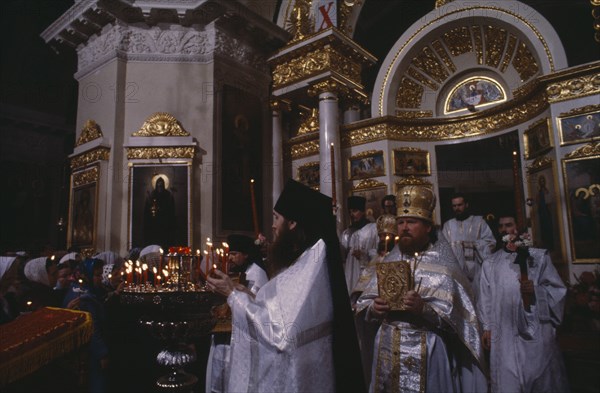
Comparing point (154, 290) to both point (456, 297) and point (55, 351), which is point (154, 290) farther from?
point (456, 297)

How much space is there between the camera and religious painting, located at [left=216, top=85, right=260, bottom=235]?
27.6 feet

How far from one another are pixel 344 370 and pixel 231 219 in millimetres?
6492

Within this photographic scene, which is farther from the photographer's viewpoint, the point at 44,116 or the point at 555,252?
the point at 44,116

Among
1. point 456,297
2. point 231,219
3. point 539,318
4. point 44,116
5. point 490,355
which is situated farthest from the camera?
point 44,116

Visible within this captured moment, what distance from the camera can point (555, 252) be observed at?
7.09m

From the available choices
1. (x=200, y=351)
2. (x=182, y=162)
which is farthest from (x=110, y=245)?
(x=200, y=351)

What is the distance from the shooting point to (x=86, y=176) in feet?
27.7

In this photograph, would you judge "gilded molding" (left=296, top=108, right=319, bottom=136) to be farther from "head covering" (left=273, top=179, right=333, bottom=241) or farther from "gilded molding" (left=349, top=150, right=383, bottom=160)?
"head covering" (left=273, top=179, right=333, bottom=241)

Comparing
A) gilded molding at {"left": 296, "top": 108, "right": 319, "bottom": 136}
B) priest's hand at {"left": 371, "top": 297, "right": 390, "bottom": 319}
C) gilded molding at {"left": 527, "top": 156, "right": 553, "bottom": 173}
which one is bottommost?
priest's hand at {"left": 371, "top": 297, "right": 390, "bottom": 319}

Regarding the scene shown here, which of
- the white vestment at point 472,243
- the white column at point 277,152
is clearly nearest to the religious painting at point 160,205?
the white column at point 277,152

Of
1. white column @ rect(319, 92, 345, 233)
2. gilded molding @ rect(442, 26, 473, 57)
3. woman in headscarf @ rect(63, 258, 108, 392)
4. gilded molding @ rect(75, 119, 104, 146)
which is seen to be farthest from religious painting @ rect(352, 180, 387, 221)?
woman in headscarf @ rect(63, 258, 108, 392)

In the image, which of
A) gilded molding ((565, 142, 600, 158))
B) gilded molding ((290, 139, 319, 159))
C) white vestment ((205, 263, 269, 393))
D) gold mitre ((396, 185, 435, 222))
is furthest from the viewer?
gilded molding ((290, 139, 319, 159))

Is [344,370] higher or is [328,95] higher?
[328,95]

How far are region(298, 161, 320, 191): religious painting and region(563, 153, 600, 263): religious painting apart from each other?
16.1 ft
